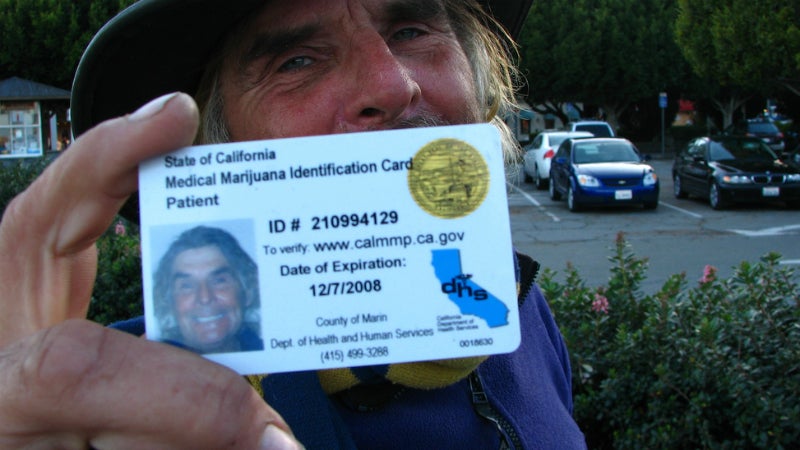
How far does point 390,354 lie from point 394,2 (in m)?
0.86

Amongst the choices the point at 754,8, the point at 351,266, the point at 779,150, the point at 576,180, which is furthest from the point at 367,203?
the point at 779,150

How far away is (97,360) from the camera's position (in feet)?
2.61

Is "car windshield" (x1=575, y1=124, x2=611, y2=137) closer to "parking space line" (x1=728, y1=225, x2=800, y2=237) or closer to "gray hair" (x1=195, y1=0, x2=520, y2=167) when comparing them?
"parking space line" (x1=728, y1=225, x2=800, y2=237)

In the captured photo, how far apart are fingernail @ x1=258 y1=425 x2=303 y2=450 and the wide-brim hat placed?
2.76 feet

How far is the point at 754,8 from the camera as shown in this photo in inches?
671

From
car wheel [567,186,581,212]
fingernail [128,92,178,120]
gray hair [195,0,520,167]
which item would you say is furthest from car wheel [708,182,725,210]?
fingernail [128,92,178,120]

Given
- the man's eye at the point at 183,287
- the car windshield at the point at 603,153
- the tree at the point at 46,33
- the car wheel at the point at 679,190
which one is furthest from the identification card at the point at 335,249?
the tree at the point at 46,33

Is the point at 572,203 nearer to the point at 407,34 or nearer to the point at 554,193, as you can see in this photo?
the point at 554,193

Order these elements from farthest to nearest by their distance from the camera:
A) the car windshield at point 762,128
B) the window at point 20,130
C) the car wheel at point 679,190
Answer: the car windshield at point 762,128
the window at point 20,130
the car wheel at point 679,190

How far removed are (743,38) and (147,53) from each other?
19312 mm

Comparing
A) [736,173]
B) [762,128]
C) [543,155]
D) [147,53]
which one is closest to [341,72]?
[147,53]

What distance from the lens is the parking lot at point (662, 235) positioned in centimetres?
934

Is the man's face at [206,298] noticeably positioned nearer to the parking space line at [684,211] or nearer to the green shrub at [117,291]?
the green shrub at [117,291]

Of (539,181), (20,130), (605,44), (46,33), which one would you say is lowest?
(539,181)
